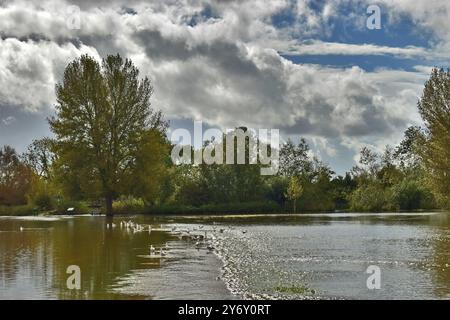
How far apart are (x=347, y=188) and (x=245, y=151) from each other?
22.9m

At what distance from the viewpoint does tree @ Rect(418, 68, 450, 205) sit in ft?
182

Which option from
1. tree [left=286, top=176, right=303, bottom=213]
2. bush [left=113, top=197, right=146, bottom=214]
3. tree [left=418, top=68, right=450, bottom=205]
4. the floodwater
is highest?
tree [left=418, top=68, right=450, bottom=205]

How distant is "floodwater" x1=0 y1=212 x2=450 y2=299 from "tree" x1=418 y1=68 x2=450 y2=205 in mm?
25202

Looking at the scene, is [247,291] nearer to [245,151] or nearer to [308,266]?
[308,266]

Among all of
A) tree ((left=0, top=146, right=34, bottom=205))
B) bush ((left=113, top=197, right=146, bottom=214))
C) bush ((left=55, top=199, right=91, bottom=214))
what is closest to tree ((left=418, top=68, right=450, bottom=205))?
bush ((left=113, top=197, right=146, bottom=214))

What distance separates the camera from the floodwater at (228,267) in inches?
601

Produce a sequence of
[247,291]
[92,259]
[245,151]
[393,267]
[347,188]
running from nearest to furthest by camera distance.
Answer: [247,291]
[393,267]
[92,259]
[245,151]
[347,188]

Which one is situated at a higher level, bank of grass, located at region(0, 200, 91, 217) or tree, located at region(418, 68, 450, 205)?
tree, located at region(418, 68, 450, 205)

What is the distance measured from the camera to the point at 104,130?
58531mm

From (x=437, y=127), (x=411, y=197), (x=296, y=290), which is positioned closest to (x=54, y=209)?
(x=437, y=127)

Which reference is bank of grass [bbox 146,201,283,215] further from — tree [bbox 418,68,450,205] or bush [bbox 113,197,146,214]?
tree [bbox 418,68,450,205]

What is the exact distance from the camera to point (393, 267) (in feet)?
65.2

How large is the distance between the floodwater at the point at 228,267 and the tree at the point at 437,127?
25202 millimetres
